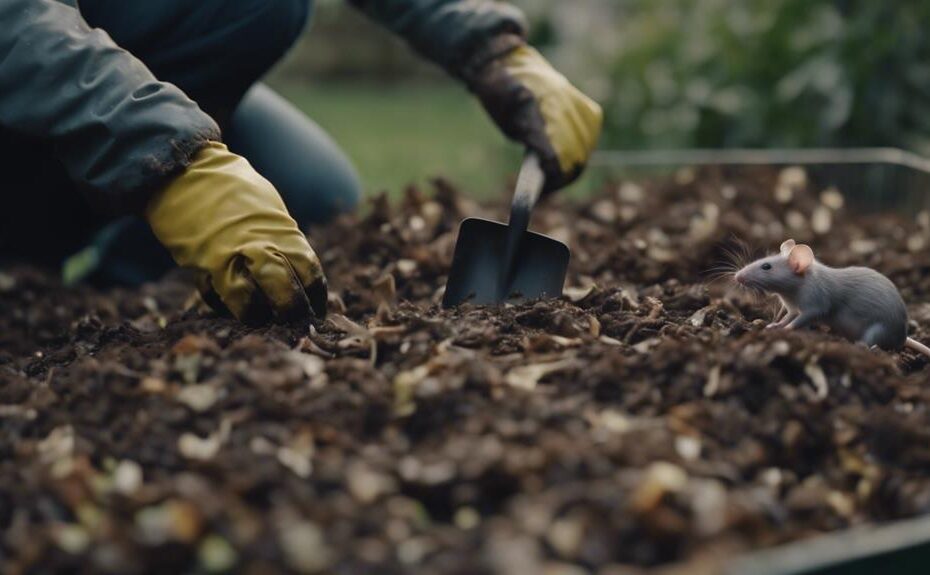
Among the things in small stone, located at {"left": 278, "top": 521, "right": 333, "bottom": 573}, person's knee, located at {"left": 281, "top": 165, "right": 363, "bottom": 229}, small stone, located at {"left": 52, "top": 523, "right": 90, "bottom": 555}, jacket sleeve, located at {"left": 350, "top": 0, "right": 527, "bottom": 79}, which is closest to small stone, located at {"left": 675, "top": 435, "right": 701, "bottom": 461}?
small stone, located at {"left": 278, "top": 521, "right": 333, "bottom": 573}

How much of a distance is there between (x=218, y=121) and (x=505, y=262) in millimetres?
881

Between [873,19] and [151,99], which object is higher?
[873,19]

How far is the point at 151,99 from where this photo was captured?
1.99 metres

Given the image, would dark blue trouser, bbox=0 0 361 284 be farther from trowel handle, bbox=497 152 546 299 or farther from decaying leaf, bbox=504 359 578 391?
decaying leaf, bbox=504 359 578 391

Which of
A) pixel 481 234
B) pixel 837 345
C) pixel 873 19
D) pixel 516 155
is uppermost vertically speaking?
pixel 873 19

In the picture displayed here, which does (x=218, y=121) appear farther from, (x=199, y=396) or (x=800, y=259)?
(x=800, y=259)

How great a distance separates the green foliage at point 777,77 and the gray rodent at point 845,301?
90.5 inches

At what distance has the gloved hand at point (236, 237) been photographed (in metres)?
2.00

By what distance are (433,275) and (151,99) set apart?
2.86 feet

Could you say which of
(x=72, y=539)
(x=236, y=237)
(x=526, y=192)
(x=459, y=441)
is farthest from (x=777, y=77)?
(x=72, y=539)

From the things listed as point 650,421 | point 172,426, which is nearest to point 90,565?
point 172,426

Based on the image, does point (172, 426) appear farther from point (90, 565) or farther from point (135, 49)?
point (135, 49)

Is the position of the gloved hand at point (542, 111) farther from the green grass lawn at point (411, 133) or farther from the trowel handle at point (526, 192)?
the green grass lawn at point (411, 133)

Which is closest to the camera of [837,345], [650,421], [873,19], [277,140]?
[650,421]
